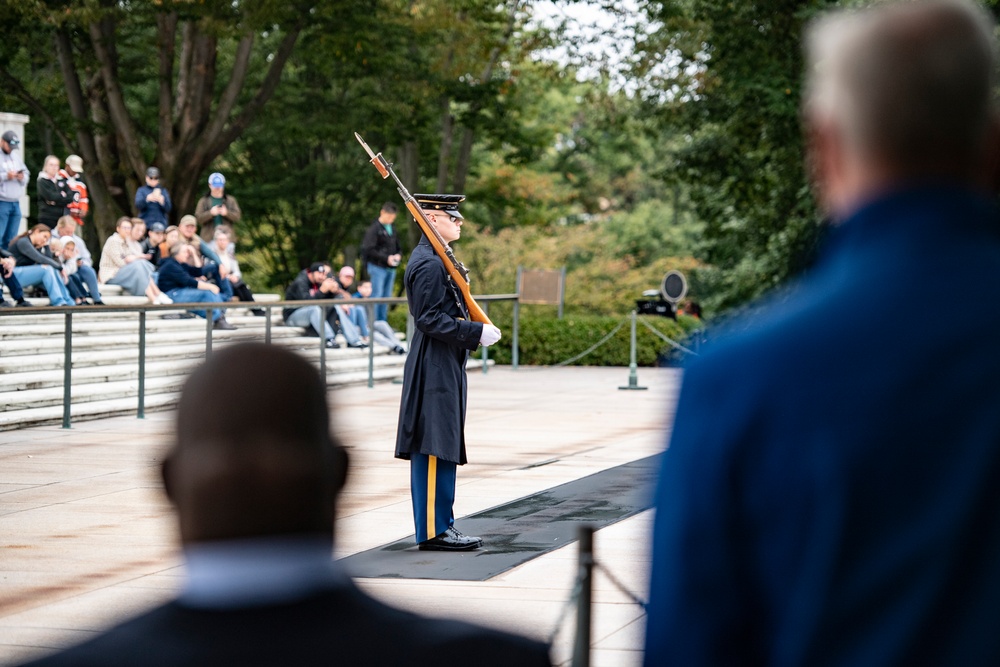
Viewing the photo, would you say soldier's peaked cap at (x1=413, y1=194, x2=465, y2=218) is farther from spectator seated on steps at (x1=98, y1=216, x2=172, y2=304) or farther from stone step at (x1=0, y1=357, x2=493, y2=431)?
spectator seated on steps at (x1=98, y1=216, x2=172, y2=304)

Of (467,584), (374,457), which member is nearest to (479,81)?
(374,457)

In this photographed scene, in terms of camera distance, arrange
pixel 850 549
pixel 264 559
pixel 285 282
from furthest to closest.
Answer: pixel 285 282 < pixel 264 559 < pixel 850 549

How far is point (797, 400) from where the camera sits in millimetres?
1442

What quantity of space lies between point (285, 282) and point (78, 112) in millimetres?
13075

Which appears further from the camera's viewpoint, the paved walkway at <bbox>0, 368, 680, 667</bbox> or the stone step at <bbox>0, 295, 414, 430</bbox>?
the stone step at <bbox>0, 295, 414, 430</bbox>

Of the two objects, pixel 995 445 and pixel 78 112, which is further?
pixel 78 112

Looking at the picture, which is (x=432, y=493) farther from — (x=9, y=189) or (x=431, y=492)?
(x=9, y=189)

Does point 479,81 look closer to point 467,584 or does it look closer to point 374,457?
point 374,457

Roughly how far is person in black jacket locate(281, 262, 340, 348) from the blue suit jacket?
745 inches

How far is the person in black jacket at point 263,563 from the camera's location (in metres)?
1.55

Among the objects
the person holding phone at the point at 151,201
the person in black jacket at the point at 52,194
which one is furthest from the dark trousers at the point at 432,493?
the person holding phone at the point at 151,201

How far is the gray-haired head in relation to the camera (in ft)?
4.93

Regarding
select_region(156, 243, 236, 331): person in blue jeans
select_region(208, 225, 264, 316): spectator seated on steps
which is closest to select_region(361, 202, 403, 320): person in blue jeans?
select_region(208, 225, 264, 316): spectator seated on steps

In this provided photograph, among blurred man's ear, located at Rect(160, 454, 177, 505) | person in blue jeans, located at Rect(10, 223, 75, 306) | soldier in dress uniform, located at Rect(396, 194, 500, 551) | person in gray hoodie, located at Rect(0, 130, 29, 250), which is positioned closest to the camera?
blurred man's ear, located at Rect(160, 454, 177, 505)
